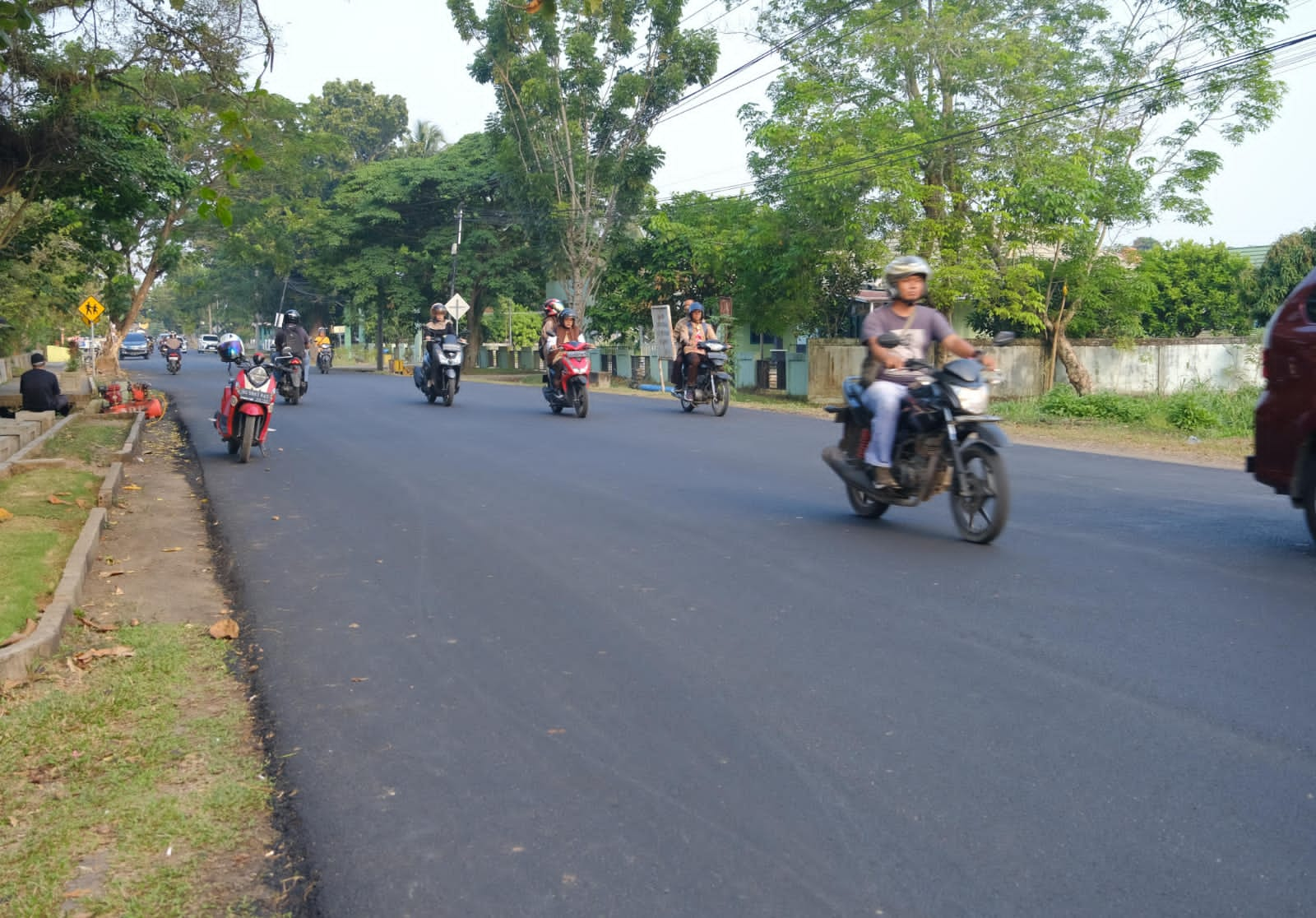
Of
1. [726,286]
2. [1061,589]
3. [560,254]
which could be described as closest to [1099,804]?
[1061,589]

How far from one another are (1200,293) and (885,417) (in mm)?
30086

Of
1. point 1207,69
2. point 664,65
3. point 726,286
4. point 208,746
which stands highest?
point 664,65

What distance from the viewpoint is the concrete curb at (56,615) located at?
530cm

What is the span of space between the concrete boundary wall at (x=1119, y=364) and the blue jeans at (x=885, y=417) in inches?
756

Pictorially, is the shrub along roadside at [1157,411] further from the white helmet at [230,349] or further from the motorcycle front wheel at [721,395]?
the white helmet at [230,349]

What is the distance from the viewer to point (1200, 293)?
3491 centimetres

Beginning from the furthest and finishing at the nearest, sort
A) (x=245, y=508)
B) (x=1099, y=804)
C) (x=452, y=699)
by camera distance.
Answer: (x=245, y=508), (x=452, y=699), (x=1099, y=804)

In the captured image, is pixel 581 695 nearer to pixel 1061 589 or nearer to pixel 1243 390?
Result: pixel 1061 589

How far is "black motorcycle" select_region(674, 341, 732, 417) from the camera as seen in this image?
20156 mm

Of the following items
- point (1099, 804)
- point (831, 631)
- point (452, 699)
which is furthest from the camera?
point (831, 631)

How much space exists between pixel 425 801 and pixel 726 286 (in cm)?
3182

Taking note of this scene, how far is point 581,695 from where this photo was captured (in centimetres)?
497

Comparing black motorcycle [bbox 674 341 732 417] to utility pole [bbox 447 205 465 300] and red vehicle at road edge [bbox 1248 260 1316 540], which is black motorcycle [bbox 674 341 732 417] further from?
utility pole [bbox 447 205 465 300]

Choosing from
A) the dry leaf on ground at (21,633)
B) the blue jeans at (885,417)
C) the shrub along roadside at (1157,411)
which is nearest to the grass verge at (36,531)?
the dry leaf on ground at (21,633)
